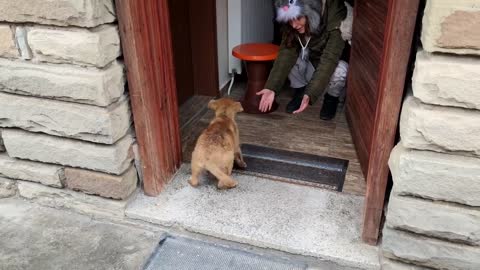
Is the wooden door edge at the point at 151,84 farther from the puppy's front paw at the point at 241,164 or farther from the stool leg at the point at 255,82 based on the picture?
the stool leg at the point at 255,82

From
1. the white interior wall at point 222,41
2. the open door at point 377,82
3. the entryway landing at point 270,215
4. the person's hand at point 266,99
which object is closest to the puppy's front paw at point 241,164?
the entryway landing at point 270,215

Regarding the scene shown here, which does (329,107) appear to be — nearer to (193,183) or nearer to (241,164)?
(241,164)

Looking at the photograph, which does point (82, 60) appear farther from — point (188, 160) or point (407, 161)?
point (407, 161)

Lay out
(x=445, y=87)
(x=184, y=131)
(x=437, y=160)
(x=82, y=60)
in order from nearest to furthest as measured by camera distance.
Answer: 1. (x=445, y=87)
2. (x=437, y=160)
3. (x=82, y=60)
4. (x=184, y=131)

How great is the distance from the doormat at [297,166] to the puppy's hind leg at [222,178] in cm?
29

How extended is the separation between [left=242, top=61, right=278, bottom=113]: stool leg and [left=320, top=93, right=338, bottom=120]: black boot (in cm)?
43

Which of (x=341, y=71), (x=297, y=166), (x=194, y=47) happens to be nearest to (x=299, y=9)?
(x=341, y=71)

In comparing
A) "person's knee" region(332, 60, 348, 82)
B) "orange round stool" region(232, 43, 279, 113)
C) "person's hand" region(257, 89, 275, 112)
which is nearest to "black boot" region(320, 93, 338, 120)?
"person's knee" region(332, 60, 348, 82)

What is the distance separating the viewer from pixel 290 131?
3309 millimetres

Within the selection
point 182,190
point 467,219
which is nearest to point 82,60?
point 182,190

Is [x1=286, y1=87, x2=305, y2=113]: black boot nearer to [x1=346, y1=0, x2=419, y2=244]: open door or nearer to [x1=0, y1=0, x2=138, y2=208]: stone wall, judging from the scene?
[x1=346, y1=0, x2=419, y2=244]: open door

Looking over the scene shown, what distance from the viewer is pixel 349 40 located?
3.36m

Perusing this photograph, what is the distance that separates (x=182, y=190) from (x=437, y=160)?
1451 millimetres

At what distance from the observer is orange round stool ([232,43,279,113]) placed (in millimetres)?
3529
